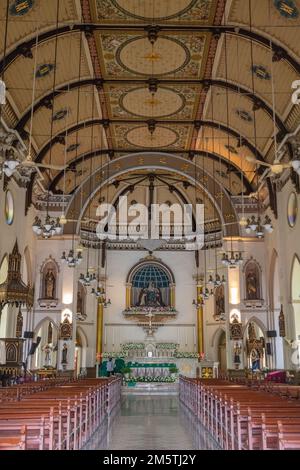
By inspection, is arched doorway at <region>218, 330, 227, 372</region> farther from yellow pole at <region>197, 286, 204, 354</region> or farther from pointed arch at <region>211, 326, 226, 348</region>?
yellow pole at <region>197, 286, 204, 354</region>

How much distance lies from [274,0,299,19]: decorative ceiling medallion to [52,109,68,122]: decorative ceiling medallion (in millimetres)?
8975

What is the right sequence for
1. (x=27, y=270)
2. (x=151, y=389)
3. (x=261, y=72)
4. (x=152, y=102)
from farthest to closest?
(x=151, y=389) < (x=27, y=270) < (x=152, y=102) < (x=261, y=72)

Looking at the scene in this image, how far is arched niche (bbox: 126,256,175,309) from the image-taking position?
29752 millimetres

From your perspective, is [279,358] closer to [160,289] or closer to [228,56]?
[160,289]

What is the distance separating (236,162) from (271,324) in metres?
7.73

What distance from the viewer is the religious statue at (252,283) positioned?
75.8 feet

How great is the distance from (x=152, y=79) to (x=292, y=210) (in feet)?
23.1

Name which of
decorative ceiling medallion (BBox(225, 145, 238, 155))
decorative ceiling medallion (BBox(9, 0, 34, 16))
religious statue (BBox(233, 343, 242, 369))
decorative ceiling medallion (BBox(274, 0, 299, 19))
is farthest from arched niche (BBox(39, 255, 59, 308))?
decorative ceiling medallion (BBox(274, 0, 299, 19))

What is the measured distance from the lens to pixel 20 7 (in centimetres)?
1261

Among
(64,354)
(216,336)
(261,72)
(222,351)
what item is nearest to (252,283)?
(216,336)

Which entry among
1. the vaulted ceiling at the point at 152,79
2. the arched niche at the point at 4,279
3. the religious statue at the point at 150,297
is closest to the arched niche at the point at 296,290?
the vaulted ceiling at the point at 152,79

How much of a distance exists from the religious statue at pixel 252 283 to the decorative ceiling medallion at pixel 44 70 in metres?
13.1

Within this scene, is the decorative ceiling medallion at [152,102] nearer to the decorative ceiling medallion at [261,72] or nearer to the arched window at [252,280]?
the decorative ceiling medallion at [261,72]

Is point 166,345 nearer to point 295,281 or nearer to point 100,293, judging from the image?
point 100,293
